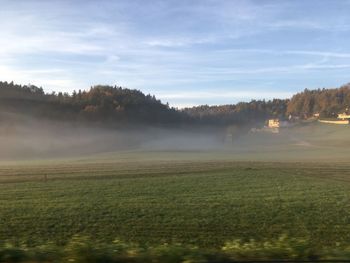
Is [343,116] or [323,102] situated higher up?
[323,102]

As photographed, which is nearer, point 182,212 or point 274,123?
point 182,212

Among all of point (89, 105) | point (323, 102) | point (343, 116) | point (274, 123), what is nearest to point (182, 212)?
point (89, 105)

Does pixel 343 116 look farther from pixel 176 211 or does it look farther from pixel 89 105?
pixel 176 211

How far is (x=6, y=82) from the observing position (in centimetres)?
16262

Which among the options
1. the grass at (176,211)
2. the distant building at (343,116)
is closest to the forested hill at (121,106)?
the distant building at (343,116)

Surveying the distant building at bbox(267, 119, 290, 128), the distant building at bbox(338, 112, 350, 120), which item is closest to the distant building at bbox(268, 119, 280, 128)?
the distant building at bbox(267, 119, 290, 128)

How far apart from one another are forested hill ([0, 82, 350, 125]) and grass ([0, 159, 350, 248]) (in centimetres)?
11434

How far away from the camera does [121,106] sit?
168 meters

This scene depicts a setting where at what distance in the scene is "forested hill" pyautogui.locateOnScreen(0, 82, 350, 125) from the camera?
153m

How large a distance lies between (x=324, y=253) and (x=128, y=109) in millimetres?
166567

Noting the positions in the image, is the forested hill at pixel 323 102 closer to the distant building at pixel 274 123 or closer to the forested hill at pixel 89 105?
the distant building at pixel 274 123

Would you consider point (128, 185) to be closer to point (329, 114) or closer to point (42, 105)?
point (42, 105)

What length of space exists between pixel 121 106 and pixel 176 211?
144739 mm

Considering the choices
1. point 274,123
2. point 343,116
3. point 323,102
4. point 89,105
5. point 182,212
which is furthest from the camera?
point 323,102
